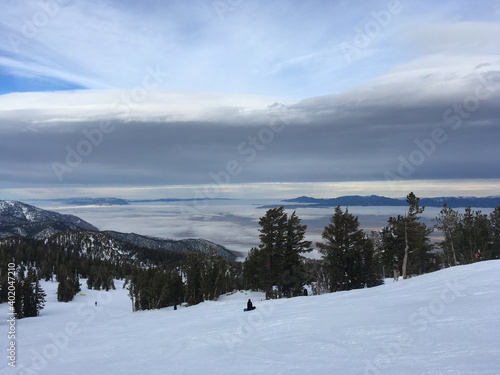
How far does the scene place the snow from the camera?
9766mm

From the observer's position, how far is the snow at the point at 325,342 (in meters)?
9.77

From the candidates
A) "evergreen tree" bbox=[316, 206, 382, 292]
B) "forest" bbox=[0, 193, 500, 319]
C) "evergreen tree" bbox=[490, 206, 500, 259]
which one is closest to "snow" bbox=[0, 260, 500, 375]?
"evergreen tree" bbox=[316, 206, 382, 292]

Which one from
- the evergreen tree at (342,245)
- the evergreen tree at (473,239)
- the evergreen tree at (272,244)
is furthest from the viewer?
the evergreen tree at (473,239)

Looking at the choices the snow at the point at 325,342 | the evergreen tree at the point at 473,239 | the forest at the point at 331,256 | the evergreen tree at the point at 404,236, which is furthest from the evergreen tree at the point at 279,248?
the evergreen tree at the point at 473,239

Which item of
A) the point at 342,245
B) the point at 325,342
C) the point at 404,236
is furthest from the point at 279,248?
the point at 325,342

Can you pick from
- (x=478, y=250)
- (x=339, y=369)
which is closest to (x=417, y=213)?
(x=478, y=250)

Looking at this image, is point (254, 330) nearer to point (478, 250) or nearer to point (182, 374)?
point (182, 374)

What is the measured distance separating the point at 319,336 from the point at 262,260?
29.5 m

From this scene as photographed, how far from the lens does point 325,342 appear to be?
→ 42.4 ft

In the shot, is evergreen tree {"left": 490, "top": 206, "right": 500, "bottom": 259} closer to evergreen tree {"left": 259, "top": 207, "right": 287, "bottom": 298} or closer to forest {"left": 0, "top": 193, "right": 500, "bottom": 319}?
forest {"left": 0, "top": 193, "right": 500, "bottom": 319}

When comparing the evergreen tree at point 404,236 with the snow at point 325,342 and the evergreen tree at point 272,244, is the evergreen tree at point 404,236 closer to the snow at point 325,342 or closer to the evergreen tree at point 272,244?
the evergreen tree at point 272,244

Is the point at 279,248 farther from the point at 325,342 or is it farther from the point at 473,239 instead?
the point at 473,239

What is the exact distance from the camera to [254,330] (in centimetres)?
1797

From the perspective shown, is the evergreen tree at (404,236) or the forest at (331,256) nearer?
the evergreen tree at (404,236)
